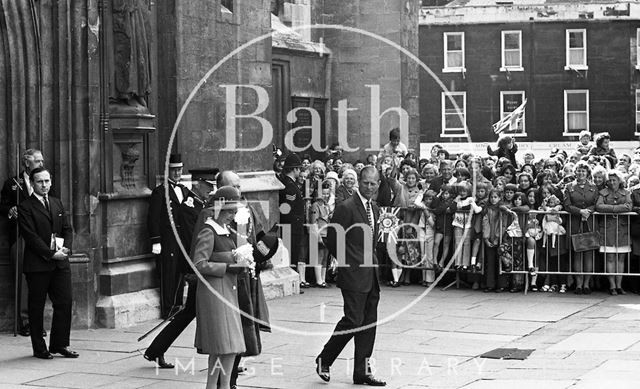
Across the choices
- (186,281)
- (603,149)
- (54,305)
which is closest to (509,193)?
(603,149)

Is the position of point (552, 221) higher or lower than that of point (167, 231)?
lower

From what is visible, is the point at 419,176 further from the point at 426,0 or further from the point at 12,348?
the point at 426,0

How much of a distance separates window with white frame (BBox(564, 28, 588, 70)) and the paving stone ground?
3666 cm

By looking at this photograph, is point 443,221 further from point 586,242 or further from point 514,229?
point 586,242

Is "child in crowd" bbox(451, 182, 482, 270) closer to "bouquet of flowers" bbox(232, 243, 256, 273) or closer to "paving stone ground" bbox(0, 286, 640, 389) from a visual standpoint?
"paving stone ground" bbox(0, 286, 640, 389)

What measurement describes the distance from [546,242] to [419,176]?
2.79 m

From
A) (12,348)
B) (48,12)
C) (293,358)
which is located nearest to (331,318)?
(293,358)

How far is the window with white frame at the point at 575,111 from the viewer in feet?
174

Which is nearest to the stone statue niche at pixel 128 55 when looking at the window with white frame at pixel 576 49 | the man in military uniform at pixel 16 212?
the man in military uniform at pixel 16 212

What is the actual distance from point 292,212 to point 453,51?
35.8 m

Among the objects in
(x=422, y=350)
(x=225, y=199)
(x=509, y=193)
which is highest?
A: (x=225, y=199)

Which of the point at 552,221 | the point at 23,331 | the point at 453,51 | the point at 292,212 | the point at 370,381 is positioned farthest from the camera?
the point at 453,51

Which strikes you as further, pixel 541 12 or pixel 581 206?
pixel 541 12

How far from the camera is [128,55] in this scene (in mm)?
14711
